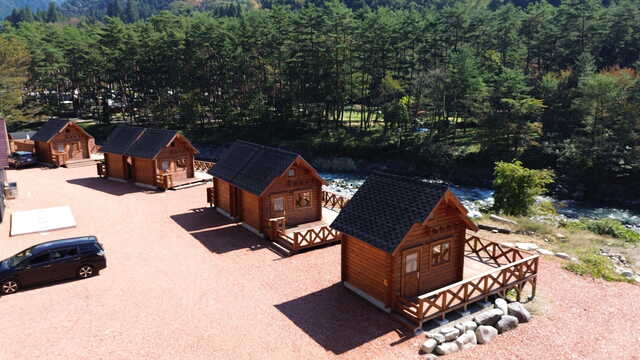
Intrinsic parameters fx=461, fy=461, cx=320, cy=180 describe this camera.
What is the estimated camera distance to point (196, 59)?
58.5 meters

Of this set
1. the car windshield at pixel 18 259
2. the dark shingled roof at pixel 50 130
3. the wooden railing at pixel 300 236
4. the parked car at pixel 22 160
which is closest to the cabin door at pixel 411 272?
the wooden railing at pixel 300 236

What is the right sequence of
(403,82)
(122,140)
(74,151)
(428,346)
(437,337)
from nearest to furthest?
(428,346), (437,337), (122,140), (74,151), (403,82)

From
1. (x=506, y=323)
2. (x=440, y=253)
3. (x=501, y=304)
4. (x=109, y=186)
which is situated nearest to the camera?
(x=506, y=323)

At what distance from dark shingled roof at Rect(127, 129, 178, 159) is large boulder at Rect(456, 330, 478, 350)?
75.3 feet

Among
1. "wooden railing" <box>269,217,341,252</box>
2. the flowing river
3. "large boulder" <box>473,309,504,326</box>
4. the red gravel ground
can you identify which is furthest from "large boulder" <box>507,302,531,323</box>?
the flowing river

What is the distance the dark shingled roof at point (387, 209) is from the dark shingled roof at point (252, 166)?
6.18m

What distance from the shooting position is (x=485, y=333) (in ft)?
43.2

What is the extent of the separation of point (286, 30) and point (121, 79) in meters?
24.9

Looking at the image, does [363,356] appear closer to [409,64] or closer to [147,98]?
[409,64]

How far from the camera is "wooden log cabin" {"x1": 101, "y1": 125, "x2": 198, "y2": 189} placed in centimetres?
3011

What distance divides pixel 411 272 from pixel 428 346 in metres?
2.81

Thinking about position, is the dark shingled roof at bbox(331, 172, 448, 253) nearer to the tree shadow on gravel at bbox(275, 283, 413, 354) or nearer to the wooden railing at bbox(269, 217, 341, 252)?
the tree shadow on gravel at bbox(275, 283, 413, 354)

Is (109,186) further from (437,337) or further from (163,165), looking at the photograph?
(437,337)

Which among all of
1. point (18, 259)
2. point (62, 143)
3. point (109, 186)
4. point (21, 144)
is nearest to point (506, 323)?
point (18, 259)
